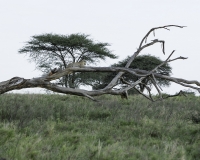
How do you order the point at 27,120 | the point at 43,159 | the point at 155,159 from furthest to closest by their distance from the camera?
the point at 27,120 → the point at 155,159 → the point at 43,159

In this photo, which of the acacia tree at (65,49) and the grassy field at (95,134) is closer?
the grassy field at (95,134)

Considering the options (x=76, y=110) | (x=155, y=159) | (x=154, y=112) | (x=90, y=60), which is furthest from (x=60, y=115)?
(x=90, y=60)

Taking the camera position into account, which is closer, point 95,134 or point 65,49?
point 95,134

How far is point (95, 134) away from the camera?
641 cm

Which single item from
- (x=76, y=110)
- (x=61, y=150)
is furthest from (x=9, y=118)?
(x=61, y=150)

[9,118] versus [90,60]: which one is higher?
[90,60]

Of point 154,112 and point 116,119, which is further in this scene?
point 154,112

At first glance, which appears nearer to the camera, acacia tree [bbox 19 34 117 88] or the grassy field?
the grassy field

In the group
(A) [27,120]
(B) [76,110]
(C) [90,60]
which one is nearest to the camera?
(A) [27,120]

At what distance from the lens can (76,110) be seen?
930 centimetres

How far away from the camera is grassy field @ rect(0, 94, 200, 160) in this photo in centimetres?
478

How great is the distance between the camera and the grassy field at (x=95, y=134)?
478cm

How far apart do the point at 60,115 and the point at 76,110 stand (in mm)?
945

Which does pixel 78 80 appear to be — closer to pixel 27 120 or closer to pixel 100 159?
pixel 27 120
